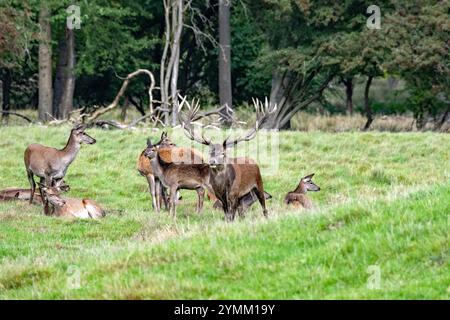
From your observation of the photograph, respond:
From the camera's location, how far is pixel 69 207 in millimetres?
16859

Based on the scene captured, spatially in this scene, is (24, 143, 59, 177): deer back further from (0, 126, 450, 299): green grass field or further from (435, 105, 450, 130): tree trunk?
(435, 105, 450, 130): tree trunk

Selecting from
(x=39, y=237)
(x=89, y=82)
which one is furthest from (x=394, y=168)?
(x=89, y=82)

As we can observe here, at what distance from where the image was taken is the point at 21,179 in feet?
69.5

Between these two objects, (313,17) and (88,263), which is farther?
(313,17)

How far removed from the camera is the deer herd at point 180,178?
15367 millimetres

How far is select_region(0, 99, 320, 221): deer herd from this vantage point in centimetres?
1537

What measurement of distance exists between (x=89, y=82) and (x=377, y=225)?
3110 cm

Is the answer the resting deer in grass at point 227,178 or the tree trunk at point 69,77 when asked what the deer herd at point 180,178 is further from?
the tree trunk at point 69,77

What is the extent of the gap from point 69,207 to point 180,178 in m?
1.75

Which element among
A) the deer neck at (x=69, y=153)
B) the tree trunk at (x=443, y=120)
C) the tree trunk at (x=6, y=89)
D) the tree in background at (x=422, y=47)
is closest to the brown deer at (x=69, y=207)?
the deer neck at (x=69, y=153)

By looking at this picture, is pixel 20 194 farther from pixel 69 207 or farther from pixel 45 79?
pixel 45 79

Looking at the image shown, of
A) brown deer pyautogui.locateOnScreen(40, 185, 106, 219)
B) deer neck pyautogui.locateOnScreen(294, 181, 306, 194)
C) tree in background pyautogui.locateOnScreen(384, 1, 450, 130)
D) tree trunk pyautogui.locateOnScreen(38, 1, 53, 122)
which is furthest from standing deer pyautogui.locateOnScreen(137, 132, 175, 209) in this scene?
tree trunk pyautogui.locateOnScreen(38, 1, 53, 122)

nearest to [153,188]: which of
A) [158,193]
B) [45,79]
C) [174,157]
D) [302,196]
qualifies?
[158,193]
